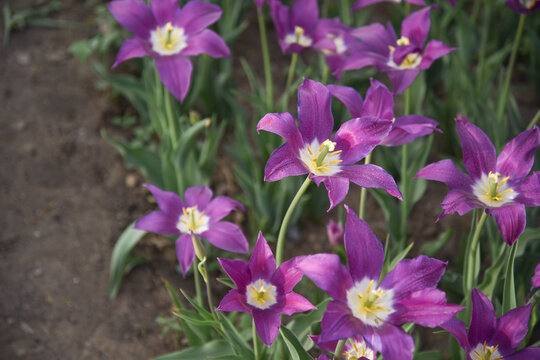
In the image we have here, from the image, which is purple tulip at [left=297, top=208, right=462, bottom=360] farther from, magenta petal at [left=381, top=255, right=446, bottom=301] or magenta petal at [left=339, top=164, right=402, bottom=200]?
magenta petal at [left=339, top=164, right=402, bottom=200]

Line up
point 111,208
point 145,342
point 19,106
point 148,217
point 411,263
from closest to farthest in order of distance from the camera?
point 411,263 < point 148,217 < point 145,342 < point 111,208 < point 19,106

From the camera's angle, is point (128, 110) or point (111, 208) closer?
point (111, 208)

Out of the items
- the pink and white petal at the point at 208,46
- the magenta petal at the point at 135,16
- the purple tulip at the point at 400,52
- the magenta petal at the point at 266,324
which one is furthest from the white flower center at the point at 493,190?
the magenta petal at the point at 135,16

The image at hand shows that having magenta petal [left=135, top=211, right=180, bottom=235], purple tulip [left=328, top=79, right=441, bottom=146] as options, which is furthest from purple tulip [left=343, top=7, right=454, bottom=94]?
magenta petal [left=135, top=211, right=180, bottom=235]

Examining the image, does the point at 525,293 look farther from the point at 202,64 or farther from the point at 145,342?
the point at 202,64

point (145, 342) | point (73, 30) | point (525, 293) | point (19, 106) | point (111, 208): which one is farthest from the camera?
point (73, 30)

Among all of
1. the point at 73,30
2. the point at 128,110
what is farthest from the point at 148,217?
the point at 73,30

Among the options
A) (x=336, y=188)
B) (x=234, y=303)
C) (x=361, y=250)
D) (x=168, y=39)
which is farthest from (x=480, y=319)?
(x=168, y=39)
